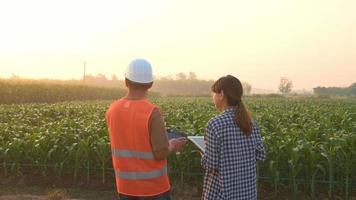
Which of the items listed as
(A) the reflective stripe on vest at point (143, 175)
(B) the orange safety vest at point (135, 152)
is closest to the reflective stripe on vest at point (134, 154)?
(B) the orange safety vest at point (135, 152)

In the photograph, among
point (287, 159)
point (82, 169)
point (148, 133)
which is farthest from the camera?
point (82, 169)

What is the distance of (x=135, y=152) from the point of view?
3461 millimetres

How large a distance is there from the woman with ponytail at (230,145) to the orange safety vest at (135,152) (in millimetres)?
395

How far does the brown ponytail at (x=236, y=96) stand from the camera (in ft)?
11.6

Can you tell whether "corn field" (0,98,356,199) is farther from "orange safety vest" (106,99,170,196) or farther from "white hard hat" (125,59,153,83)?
"white hard hat" (125,59,153,83)

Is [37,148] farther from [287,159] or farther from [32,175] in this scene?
[287,159]

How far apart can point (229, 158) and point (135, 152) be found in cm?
71

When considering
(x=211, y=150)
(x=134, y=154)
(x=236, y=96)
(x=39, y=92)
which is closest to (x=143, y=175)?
(x=134, y=154)

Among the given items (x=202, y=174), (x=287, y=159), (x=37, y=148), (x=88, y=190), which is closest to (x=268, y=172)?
(x=287, y=159)

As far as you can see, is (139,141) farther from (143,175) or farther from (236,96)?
(236,96)

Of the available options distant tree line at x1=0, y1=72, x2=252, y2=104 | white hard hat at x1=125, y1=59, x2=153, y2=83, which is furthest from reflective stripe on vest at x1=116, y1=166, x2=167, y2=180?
distant tree line at x1=0, y1=72, x2=252, y2=104

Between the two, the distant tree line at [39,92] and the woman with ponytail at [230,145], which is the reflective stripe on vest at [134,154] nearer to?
the woman with ponytail at [230,145]

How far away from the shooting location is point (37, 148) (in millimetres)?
8484

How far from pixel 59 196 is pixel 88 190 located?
1.10 m
